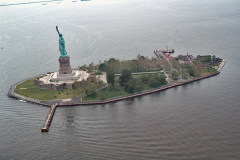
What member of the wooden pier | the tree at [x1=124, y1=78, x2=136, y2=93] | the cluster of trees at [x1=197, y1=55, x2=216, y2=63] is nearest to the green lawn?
the tree at [x1=124, y1=78, x2=136, y2=93]

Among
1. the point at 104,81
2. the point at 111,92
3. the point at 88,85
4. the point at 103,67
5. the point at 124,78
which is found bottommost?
the point at 111,92

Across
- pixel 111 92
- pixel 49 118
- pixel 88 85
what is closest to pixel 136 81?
pixel 111 92

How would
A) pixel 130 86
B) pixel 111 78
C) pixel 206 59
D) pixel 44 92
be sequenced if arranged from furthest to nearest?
pixel 206 59
pixel 44 92
pixel 111 78
pixel 130 86

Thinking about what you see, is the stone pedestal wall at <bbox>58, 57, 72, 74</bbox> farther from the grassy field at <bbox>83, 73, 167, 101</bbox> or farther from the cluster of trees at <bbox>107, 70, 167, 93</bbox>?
the grassy field at <bbox>83, 73, 167, 101</bbox>

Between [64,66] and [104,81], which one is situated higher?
[64,66]

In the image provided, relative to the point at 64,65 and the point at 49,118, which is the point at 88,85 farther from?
the point at 49,118

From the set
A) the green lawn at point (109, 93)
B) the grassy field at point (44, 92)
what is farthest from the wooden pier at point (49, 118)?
the green lawn at point (109, 93)

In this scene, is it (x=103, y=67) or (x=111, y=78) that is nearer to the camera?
(x=111, y=78)

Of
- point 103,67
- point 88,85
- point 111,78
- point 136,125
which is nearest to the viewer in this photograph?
point 136,125

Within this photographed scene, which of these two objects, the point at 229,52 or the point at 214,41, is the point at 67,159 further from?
the point at 214,41
